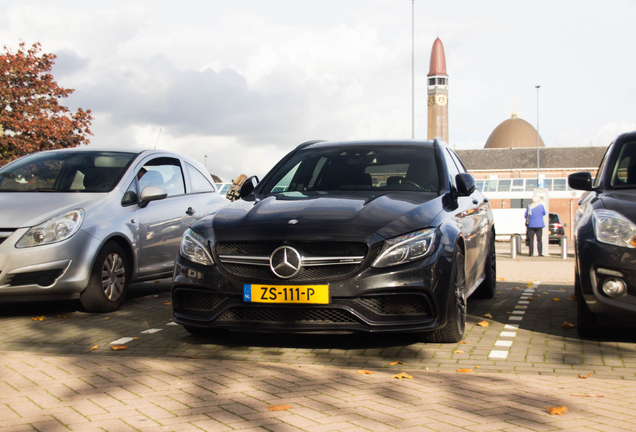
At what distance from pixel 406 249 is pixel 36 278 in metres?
3.55

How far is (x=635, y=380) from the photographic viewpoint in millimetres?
4230

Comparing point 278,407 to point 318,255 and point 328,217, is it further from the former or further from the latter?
point 328,217

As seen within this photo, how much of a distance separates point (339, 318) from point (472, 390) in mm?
1052

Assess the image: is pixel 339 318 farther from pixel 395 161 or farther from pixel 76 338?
pixel 76 338

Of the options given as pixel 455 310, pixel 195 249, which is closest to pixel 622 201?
pixel 455 310

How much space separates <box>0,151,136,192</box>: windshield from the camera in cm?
724

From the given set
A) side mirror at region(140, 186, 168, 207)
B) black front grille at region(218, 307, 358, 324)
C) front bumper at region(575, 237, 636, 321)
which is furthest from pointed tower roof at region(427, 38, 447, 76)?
black front grille at region(218, 307, 358, 324)

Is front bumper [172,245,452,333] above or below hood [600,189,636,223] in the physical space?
below

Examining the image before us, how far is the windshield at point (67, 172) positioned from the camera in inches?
285

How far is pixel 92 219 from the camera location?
6.60 meters

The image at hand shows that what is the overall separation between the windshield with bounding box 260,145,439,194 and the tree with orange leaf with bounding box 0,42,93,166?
22.7 m

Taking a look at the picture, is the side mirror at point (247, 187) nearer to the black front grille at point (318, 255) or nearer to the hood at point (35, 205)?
the black front grille at point (318, 255)

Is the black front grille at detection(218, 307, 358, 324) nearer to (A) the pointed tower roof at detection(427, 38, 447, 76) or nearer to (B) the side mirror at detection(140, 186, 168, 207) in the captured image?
(B) the side mirror at detection(140, 186, 168, 207)

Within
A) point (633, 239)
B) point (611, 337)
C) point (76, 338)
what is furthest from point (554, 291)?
point (76, 338)
